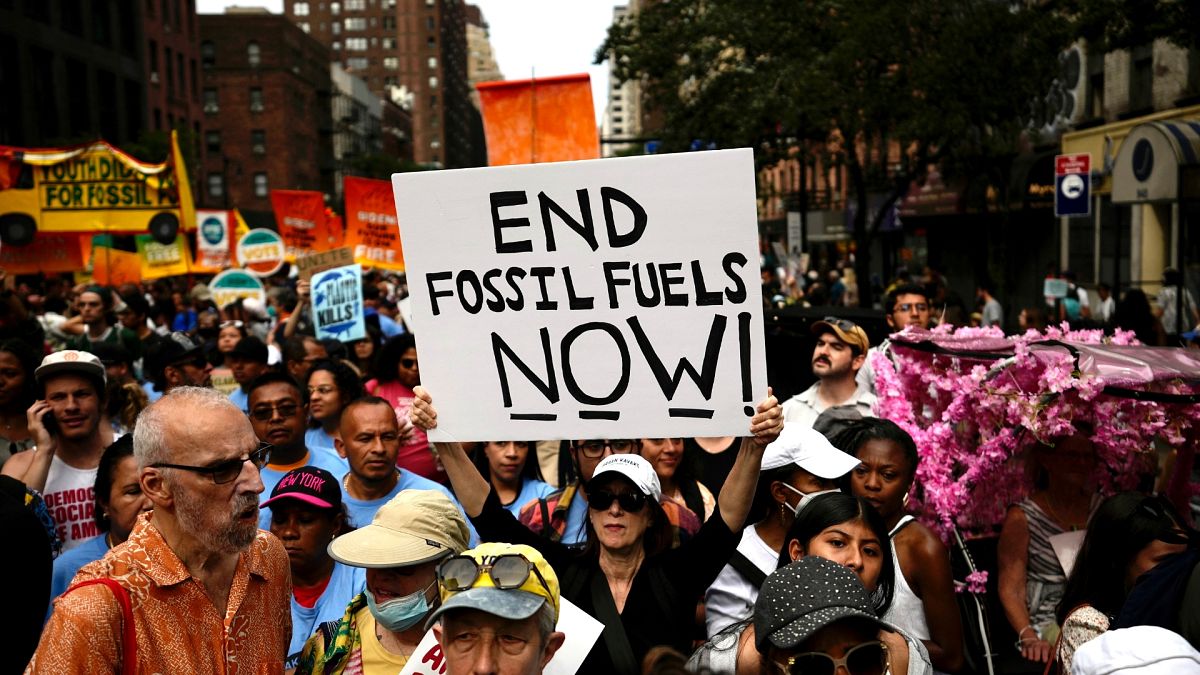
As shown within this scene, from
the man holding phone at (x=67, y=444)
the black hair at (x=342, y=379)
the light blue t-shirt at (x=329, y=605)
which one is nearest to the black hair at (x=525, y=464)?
the black hair at (x=342, y=379)

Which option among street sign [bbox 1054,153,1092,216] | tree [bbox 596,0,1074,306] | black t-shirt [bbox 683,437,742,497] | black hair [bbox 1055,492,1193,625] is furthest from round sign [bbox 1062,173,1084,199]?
black hair [bbox 1055,492,1193,625]

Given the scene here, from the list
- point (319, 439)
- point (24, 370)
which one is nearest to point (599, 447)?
point (319, 439)

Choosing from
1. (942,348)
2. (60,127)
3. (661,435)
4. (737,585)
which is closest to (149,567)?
(661,435)

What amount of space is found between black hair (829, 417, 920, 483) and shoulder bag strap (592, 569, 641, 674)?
1.42m

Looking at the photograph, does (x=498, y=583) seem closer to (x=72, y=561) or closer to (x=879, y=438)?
(x=72, y=561)

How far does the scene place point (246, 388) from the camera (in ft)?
27.2

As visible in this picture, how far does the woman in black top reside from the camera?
3.82 m

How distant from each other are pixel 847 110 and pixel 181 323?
12.8 m

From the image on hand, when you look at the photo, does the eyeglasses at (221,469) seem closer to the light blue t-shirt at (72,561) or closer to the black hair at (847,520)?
the light blue t-shirt at (72,561)

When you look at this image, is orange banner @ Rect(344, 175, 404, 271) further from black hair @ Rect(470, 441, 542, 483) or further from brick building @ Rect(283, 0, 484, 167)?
brick building @ Rect(283, 0, 484, 167)

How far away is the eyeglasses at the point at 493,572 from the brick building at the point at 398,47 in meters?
154

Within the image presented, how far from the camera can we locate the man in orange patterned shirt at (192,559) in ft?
9.52

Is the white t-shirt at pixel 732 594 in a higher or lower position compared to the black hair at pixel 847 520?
lower

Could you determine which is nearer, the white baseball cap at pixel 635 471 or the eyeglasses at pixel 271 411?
the white baseball cap at pixel 635 471
